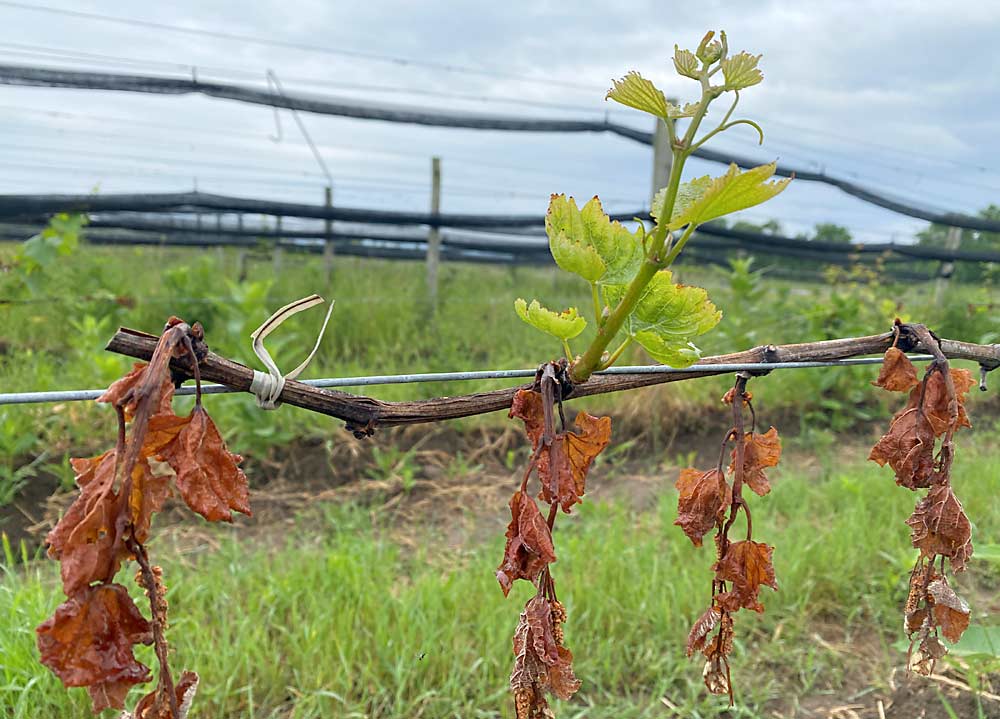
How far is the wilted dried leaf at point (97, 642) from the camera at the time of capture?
51 cm

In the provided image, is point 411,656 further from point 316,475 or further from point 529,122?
point 529,122

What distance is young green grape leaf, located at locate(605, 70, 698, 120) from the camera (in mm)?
572

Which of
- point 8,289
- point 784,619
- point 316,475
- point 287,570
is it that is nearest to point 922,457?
point 784,619

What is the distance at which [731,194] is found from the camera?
56cm

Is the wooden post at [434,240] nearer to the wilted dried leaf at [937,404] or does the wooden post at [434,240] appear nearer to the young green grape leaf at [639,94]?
the wilted dried leaf at [937,404]

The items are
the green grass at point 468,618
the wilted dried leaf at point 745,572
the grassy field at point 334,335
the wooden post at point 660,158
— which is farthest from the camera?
the wooden post at point 660,158

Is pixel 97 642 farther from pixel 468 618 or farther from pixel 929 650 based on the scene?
pixel 468 618

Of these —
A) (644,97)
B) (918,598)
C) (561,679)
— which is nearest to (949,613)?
(918,598)

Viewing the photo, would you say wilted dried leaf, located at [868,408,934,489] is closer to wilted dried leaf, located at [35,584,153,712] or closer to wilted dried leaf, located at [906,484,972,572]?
wilted dried leaf, located at [906,484,972,572]

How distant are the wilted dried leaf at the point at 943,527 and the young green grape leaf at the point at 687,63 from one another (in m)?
0.59

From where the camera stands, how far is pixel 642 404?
421 centimetres

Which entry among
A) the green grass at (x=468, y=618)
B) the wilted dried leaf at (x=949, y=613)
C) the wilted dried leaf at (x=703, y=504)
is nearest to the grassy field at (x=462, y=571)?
the green grass at (x=468, y=618)

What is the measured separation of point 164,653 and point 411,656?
1.49m

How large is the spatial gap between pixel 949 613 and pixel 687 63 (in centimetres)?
76
